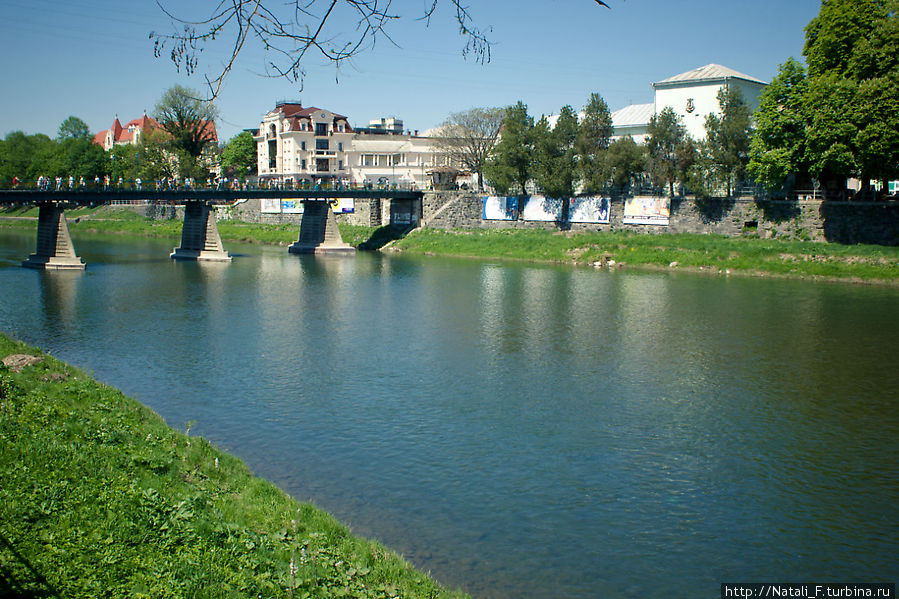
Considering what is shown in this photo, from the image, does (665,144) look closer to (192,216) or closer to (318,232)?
(318,232)

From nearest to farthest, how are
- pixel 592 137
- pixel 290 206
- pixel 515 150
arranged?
1. pixel 592 137
2. pixel 515 150
3. pixel 290 206

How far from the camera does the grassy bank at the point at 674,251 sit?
48.9 meters

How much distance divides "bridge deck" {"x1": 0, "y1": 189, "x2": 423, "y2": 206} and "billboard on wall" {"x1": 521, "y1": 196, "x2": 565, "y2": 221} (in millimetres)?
12520

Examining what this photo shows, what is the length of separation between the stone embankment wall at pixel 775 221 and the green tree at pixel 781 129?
428 centimetres

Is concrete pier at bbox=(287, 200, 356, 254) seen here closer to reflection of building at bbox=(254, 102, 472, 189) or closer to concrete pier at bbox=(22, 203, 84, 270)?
concrete pier at bbox=(22, 203, 84, 270)

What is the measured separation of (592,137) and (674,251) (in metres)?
15.1

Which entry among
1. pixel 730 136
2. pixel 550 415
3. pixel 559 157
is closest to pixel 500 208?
pixel 559 157

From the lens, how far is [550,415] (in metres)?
19.7

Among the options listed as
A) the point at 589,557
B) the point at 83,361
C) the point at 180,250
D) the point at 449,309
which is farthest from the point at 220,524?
the point at 180,250

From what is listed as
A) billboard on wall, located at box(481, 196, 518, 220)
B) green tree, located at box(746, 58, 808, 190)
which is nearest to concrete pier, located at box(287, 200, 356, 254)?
billboard on wall, located at box(481, 196, 518, 220)

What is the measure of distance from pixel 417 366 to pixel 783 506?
1316cm

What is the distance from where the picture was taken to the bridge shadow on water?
76562 millimetres

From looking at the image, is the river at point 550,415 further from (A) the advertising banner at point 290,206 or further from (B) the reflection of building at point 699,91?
(A) the advertising banner at point 290,206

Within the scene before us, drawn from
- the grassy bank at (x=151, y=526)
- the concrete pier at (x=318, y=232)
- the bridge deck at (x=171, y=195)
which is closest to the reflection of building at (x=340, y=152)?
the bridge deck at (x=171, y=195)
